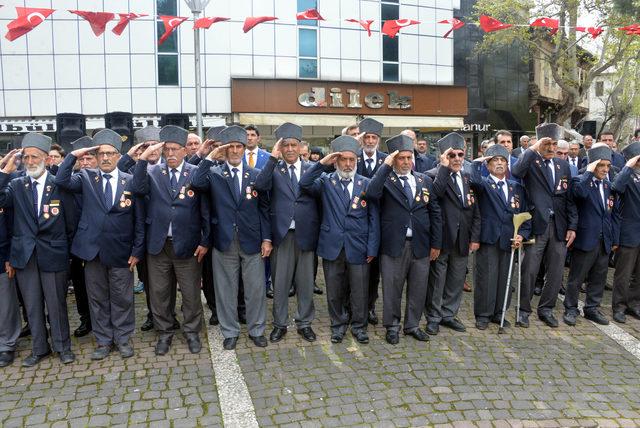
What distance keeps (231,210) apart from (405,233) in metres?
1.83

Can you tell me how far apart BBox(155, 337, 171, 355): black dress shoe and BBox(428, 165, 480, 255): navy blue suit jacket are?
10.3ft

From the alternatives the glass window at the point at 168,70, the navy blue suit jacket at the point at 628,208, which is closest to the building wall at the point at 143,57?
the glass window at the point at 168,70

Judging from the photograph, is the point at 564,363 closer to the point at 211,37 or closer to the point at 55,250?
the point at 55,250

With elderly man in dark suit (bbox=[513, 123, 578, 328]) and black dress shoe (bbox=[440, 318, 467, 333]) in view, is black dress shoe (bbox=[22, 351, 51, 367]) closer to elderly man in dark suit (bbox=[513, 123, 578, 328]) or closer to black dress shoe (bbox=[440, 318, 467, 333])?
Result: black dress shoe (bbox=[440, 318, 467, 333])

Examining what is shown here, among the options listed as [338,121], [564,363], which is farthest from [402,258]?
→ [338,121]

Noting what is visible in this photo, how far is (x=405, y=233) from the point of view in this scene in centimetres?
543

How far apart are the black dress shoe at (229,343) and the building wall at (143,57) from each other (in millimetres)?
14961

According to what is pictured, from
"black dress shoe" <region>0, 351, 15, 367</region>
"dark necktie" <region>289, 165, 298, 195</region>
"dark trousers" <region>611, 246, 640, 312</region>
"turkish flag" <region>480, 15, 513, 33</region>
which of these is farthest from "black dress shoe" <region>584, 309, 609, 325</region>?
"black dress shoe" <region>0, 351, 15, 367</region>

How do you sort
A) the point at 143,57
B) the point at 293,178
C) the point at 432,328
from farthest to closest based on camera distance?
the point at 143,57, the point at 432,328, the point at 293,178

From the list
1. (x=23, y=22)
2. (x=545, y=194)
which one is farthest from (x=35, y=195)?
(x=545, y=194)

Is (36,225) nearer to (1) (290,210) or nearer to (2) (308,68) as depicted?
(1) (290,210)

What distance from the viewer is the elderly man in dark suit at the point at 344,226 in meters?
5.34

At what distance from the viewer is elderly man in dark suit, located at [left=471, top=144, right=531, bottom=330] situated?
19.3 feet

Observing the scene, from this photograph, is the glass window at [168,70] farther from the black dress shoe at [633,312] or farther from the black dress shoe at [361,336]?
the black dress shoe at [633,312]
